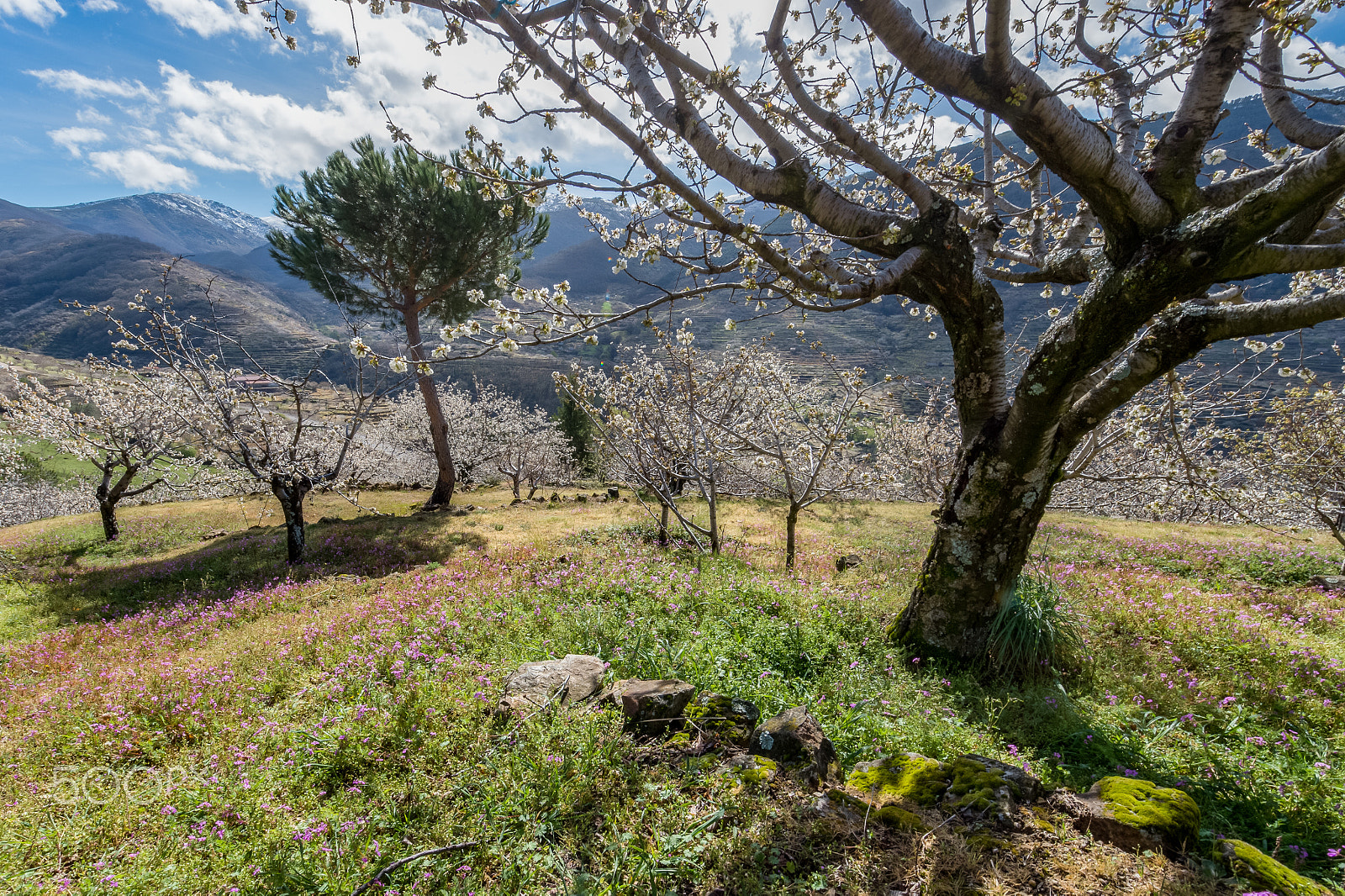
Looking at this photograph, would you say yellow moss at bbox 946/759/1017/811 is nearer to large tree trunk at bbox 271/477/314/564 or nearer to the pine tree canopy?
large tree trunk at bbox 271/477/314/564

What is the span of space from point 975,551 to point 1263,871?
2.81 meters

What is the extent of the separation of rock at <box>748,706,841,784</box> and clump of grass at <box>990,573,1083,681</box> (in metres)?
2.80

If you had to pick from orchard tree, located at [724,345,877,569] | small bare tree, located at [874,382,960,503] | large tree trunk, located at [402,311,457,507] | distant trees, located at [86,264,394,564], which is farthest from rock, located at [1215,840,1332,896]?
large tree trunk, located at [402,311,457,507]

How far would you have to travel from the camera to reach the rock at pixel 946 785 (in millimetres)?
2900

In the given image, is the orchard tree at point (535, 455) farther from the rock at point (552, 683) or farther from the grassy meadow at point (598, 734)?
the rock at point (552, 683)

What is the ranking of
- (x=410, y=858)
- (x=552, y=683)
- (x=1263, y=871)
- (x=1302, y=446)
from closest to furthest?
(x=1263, y=871) < (x=410, y=858) < (x=552, y=683) < (x=1302, y=446)

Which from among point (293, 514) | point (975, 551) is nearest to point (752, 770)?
point (975, 551)

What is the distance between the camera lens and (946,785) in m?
3.06

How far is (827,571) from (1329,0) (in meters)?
7.84

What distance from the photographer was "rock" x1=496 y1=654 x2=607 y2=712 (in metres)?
4.02

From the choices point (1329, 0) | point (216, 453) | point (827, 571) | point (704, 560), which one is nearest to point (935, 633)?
point (827, 571)

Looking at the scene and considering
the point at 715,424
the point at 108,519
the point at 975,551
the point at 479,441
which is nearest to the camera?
the point at 975,551

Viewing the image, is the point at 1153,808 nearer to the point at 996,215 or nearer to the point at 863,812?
the point at 863,812

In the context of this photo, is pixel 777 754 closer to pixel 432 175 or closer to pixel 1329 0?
pixel 1329 0
